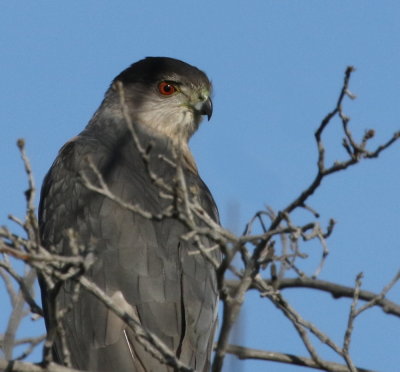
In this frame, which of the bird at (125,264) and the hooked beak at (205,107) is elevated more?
the hooked beak at (205,107)

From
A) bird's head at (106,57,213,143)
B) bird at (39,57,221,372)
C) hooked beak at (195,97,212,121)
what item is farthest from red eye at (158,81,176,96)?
bird at (39,57,221,372)

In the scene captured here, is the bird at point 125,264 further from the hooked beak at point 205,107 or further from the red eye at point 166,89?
the red eye at point 166,89

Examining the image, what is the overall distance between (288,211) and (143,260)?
7.76 ft

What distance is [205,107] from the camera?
7.94 m

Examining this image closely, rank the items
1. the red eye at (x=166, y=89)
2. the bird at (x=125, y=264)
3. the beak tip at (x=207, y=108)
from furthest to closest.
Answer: the red eye at (x=166, y=89)
the beak tip at (x=207, y=108)
the bird at (x=125, y=264)

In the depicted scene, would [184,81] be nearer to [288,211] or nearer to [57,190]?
[57,190]

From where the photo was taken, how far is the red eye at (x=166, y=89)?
8.13m

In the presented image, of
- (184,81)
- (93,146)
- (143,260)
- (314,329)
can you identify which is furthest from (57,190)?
(314,329)

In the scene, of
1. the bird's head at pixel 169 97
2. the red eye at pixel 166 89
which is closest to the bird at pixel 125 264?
the bird's head at pixel 169 97

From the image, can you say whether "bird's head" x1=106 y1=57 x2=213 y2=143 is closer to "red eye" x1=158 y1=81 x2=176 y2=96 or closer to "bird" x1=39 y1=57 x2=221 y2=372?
"red eye" x1=158 y1=81 x2=176 y2=96

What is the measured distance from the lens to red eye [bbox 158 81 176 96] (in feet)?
26.7

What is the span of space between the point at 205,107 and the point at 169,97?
411mm

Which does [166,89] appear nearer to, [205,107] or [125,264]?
[205,107]

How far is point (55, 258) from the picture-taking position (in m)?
3.19
